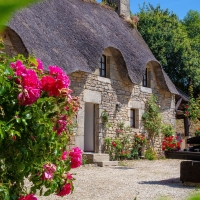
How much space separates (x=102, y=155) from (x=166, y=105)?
4.83m

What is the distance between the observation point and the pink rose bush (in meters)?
3.05

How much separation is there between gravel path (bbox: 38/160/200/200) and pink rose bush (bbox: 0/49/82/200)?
77.0 inches

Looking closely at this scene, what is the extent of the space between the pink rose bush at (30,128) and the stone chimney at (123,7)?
12.7 metres

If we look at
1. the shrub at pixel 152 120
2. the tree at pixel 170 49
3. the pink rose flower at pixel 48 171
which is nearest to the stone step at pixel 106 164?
the shrub at pixel 152 120

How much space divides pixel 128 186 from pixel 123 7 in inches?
402

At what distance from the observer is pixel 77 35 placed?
11859mm

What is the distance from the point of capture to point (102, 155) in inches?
445

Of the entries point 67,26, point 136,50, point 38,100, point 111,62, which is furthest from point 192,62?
point 38,100

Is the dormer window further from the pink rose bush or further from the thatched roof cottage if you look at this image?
the pink rose bush

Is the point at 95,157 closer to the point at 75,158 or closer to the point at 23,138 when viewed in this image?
the point at 75,158

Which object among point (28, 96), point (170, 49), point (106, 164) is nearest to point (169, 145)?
point (106, 164)

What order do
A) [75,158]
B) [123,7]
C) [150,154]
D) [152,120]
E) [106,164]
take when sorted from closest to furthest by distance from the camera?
[75,158]
[106,164]
[150,154]
[152,120]
[123,7]

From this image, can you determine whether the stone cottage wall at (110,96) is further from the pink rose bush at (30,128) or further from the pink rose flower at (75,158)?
the pink rose bush at (30,128)

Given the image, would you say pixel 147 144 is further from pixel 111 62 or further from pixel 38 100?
pixel 38 100
